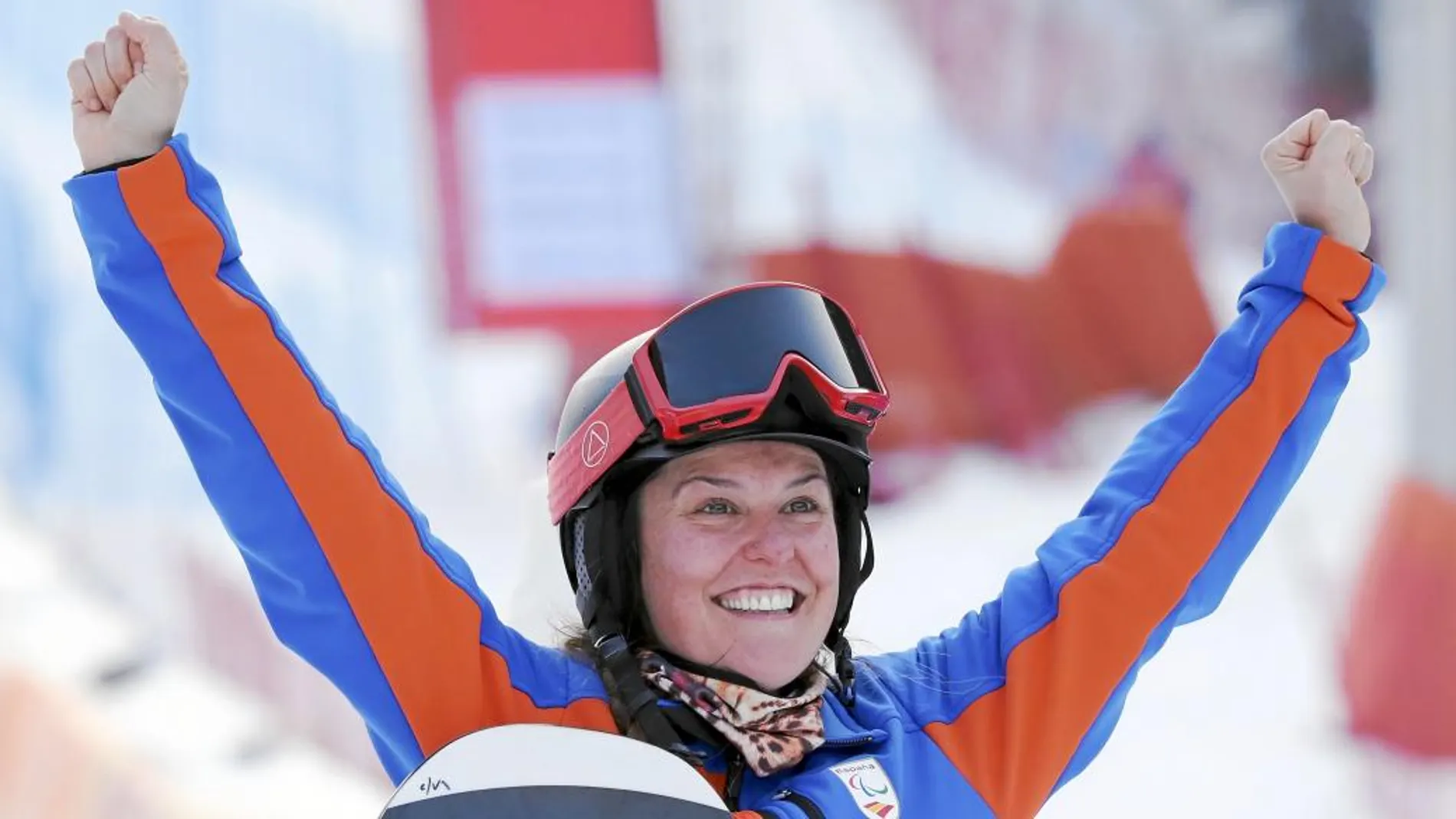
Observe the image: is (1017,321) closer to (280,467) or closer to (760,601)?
(760,601)

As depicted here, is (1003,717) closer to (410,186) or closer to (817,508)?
(817,508)

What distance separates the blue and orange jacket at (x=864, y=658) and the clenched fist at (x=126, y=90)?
3cm

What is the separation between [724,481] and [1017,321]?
5742 mm

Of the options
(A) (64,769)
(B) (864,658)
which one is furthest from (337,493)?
(A) (64,769)

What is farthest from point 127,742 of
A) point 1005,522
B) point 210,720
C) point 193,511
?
point 1005,522

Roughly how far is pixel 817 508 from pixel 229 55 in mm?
5058

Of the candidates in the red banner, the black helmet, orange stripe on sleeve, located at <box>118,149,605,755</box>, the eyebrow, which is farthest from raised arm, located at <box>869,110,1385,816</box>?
the red banner

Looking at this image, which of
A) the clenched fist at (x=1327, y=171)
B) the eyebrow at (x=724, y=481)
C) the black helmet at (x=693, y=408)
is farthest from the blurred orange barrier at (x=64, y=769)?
the clenched fist at (x=1327, y=171)

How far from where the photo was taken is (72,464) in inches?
220

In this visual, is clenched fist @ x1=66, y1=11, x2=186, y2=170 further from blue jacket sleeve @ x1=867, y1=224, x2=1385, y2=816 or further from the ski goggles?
blue jacket sleeve @ x1=867, y1=224, x2=1385, y2=816

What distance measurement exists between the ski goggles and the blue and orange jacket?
22cm

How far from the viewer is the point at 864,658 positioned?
6.67 ft

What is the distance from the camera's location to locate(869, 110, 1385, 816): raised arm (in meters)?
1.89

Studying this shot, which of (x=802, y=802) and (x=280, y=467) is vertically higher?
Answer: (x=280, y=467)
